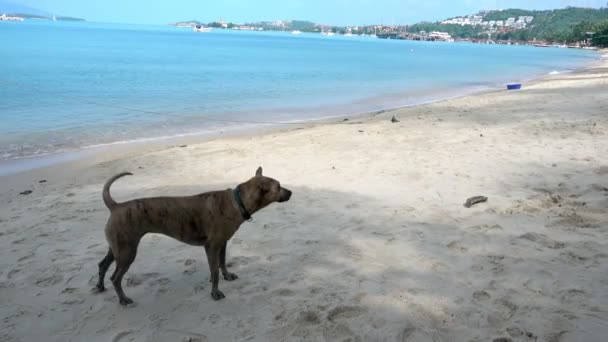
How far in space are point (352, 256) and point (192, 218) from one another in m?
1.65

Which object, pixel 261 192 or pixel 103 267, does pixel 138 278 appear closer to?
pixel 103 267

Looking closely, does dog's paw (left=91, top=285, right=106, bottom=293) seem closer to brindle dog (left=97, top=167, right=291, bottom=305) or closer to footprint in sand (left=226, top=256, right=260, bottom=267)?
brindle dog (left=97, top=167, right=291, bottom=305)

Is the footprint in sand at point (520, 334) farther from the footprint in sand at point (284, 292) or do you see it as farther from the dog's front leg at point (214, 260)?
the dog's front leg at point (214, 260)

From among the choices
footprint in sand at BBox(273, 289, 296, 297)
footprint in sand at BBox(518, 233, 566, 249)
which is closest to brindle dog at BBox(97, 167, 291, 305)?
footprint in sand at BBox(273, 289, 296, 297)

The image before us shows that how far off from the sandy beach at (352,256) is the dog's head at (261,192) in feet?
2.56

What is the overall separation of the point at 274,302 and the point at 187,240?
2.92 ft

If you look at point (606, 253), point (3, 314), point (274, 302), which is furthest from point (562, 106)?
point (3, 314)

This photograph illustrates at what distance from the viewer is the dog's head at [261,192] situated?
3672 mm

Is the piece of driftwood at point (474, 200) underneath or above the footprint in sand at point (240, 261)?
above

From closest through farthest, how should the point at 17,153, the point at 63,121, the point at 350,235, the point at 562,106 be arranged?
the point at 350,235 < the point at 17,153 < the point at 562,106 < the point at 63,121

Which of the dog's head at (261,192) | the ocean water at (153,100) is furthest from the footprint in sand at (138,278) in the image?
the ocean water at (153,100)

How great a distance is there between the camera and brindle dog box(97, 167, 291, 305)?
3.50 meters

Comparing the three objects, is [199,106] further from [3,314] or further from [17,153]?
[3,314]

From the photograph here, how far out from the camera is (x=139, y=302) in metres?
3.74
